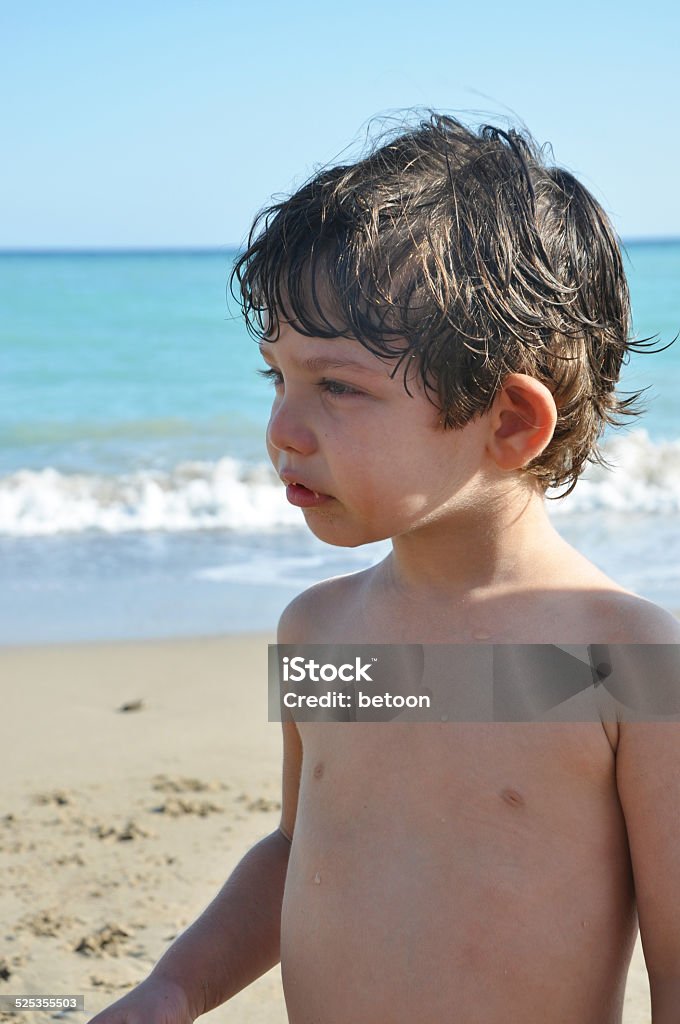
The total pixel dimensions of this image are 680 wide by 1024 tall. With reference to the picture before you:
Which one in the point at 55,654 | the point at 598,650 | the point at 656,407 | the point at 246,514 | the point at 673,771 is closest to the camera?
the point at 673,771

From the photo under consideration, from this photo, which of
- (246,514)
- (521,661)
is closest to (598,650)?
(521,661)

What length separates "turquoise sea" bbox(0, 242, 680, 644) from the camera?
5.82 m

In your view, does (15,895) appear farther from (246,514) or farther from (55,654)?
(246,514)

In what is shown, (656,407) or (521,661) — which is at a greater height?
(521,661)

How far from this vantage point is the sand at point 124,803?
9.05 ft

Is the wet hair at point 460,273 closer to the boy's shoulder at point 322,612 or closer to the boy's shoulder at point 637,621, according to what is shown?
the boy's shoulder at point 637,621

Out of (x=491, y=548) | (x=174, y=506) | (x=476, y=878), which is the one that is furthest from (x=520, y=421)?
(x=174, y=506)

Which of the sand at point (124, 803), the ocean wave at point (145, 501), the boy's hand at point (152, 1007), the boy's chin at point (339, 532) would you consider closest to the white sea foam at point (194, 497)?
the ocean wave at point (145, 501)

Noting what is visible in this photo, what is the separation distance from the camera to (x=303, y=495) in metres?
1.54

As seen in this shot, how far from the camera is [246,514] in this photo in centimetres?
816

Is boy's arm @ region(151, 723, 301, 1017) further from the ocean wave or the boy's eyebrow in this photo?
the ocean wave

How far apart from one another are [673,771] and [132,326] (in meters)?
23.1

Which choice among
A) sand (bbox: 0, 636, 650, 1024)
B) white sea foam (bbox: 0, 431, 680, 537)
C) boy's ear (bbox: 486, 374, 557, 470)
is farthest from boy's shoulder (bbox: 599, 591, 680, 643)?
white sea foam (bbox: 0, 431, 680, 537)

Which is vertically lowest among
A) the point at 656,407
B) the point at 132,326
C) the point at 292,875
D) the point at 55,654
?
the point at 132,326
